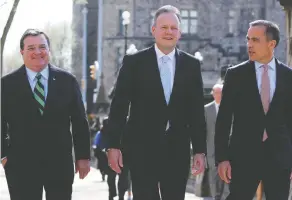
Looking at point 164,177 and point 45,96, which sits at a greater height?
point 45,96

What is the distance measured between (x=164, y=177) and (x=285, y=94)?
3.88 ft

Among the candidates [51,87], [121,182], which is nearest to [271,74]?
[51,87]

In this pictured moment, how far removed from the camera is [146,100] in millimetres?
7828

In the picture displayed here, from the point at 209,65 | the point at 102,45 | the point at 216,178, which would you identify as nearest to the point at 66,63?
the point at 102,45

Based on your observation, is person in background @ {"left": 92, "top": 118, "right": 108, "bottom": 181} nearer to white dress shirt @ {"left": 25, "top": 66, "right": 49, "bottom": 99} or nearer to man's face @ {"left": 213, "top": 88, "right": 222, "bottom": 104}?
man's face @ {"left": 213, "top": 88, "right": 222, "bottom": 104}

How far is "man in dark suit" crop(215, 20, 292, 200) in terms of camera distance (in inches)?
306

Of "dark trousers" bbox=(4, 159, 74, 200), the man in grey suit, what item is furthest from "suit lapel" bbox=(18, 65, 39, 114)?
the man in grey suit

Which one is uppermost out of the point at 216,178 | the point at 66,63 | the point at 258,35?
the point at 258,35

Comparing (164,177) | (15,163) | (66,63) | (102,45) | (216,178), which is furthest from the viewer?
(66,63)

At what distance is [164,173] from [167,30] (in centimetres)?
111

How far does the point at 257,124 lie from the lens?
7.88 meters

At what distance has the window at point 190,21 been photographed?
73.3 metres

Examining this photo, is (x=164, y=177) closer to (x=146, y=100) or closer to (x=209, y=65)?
(x=146, y=100)

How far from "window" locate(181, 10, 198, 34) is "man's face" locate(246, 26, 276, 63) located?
6517 cm
